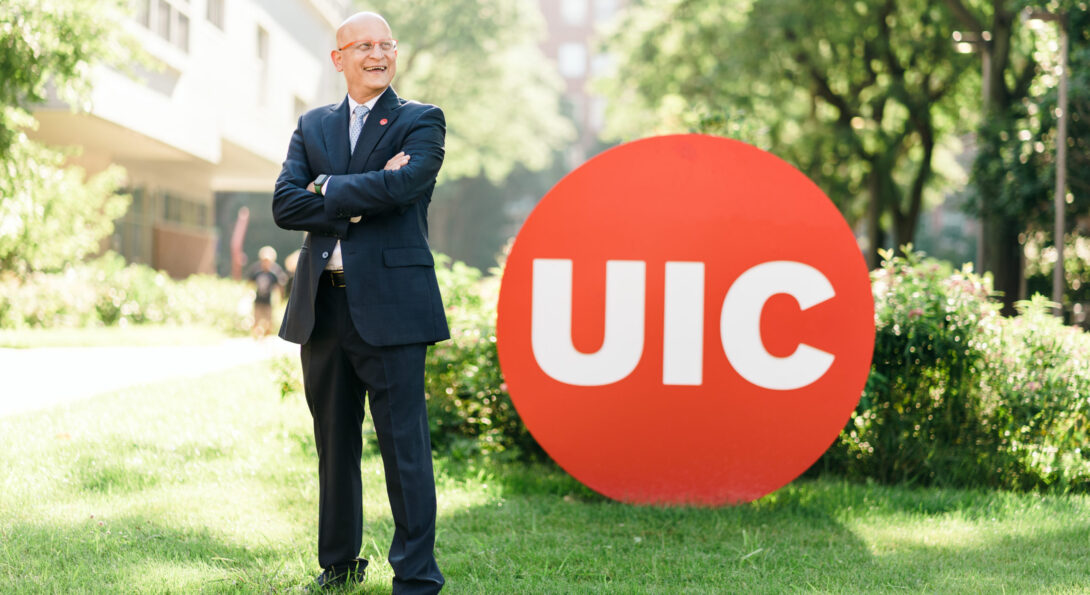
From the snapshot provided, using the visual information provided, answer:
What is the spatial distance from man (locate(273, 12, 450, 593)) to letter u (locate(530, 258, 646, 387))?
70.6 inches

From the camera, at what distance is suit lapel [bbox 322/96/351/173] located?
3984 millimetres

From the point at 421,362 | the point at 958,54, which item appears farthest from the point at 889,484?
the point at 958,54

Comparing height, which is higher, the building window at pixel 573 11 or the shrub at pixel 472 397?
the building window at pixel 573 11

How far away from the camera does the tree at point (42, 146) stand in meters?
12.1

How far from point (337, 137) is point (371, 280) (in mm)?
619

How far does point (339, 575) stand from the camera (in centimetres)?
412

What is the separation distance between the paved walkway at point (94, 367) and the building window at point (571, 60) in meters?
66.5

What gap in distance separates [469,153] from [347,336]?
40903mm

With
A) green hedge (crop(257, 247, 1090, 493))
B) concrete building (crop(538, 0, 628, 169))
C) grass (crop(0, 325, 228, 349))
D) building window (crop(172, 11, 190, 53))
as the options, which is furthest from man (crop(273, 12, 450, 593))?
concrete building (crop(538, 0, 628, 169))

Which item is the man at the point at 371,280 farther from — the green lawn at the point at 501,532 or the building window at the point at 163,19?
the building window at the point at 163,19

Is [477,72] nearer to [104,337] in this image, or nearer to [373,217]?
[104,337]

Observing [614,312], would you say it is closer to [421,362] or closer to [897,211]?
[421,362]

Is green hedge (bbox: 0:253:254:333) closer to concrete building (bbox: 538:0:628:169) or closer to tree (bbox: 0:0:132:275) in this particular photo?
tree (bbox: 0:0:132:275)

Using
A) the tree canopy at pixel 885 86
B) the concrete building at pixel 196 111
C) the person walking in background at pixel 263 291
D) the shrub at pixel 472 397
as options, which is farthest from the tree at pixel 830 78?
the shrub at pixel 472 397
